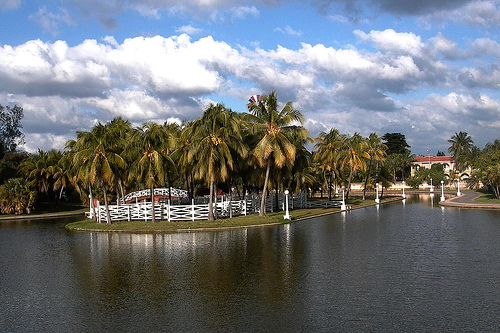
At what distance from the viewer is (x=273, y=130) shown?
4244 centimetres

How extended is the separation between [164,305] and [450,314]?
9194mm

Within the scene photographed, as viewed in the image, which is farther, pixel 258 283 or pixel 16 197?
pixel 16 197

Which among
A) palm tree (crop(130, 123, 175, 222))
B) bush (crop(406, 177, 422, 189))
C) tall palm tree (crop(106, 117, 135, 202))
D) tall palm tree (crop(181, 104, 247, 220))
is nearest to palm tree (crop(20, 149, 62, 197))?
tall palm tree (crop(106, 117, 135, 202))

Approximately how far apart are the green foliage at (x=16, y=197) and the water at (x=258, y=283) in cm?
3393

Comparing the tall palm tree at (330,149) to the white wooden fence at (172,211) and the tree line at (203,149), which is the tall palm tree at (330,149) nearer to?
the tree line at (203,149)

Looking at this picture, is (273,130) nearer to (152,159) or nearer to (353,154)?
(152,159)

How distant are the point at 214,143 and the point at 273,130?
5.93 meters

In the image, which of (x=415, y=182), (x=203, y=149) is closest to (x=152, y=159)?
(x=203, y=149)

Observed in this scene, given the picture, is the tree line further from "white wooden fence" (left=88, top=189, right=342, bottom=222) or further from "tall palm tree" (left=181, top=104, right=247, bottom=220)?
"white wooden fence" (left=88, top=189, right=342, bottom=222)

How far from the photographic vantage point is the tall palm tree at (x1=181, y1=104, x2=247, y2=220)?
1548 inches

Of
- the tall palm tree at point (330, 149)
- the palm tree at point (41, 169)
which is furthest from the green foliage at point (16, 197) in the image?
the tall palm tree at point (330, 149)

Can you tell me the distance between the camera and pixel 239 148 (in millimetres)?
41094

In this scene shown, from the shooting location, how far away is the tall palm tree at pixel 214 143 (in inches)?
1548

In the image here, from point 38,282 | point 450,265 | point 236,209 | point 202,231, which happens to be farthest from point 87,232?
point 450,265
